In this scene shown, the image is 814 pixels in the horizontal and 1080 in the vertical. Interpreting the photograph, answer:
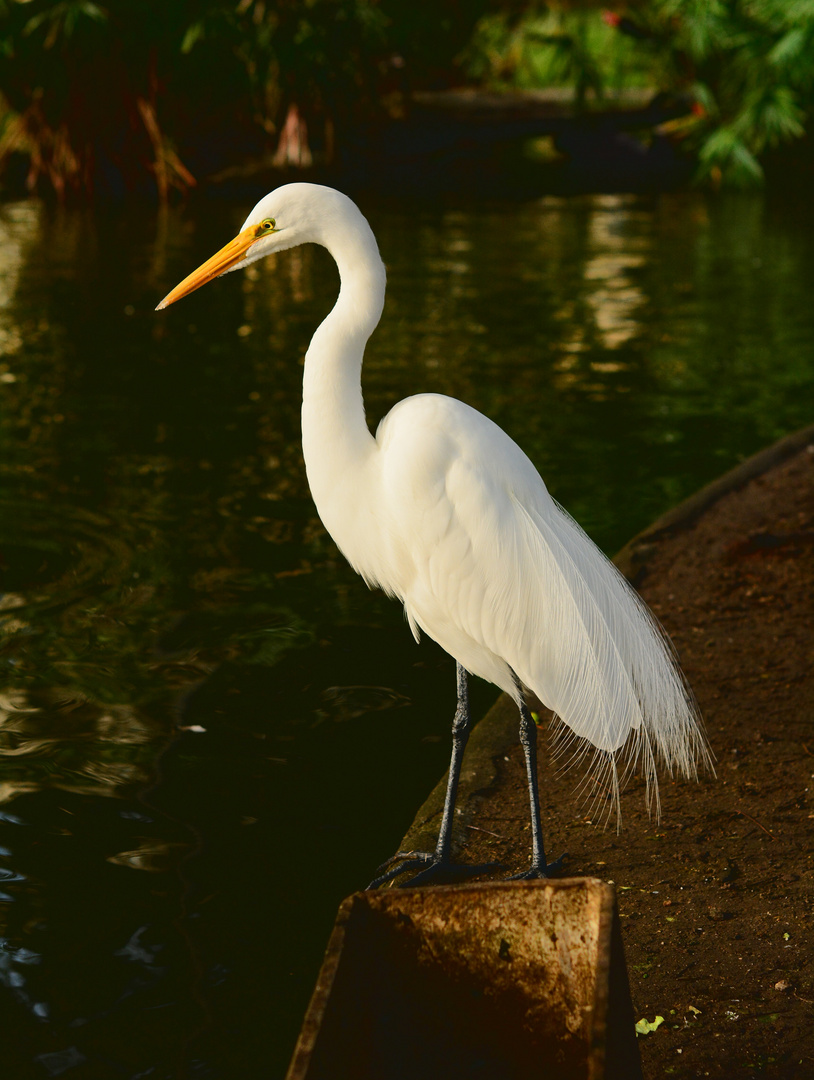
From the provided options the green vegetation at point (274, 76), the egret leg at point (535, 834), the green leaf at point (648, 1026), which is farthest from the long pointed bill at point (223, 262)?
the green vegetation at point (274, 76)

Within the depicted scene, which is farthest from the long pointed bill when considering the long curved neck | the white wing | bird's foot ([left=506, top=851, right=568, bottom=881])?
bird's foot ([left=506, top=851, right=568, bottom=881])

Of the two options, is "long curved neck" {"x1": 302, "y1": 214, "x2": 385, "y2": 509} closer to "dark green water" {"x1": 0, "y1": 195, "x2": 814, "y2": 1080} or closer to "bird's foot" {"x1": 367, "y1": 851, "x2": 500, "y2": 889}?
"bird's foot" {"x1": 367, "y1": 851, "x2": 500, "y2": 889}

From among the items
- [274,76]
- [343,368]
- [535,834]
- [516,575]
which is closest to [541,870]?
[535,834]

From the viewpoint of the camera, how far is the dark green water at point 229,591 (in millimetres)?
2875

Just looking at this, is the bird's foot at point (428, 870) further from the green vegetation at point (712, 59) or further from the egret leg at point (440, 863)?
the green vegetation at point (712, 59)

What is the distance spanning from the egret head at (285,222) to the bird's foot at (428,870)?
1609 millimetres

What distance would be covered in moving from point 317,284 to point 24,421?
17.6 ft

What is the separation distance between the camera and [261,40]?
19.3 meters

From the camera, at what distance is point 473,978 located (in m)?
2.16

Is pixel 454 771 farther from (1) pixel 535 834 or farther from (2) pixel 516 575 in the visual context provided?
(2) pixel 516 575

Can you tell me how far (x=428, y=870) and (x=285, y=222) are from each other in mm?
1752

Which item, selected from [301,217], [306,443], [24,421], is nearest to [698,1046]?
[306,443]

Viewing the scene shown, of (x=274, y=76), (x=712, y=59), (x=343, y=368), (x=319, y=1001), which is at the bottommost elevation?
(x=319, y=1001)

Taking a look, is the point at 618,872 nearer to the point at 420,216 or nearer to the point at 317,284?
the point at 317,284
